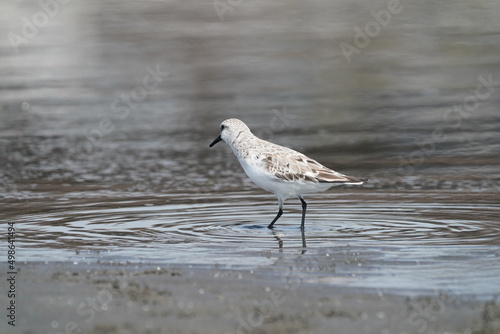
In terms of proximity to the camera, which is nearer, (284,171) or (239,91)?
(284,171)

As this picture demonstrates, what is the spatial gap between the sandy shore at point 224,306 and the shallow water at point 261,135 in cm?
48

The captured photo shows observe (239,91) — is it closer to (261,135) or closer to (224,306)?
(261,135)

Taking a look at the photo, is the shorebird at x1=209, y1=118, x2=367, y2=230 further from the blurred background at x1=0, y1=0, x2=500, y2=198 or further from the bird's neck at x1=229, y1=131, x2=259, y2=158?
the blurred background at x1=0, y1=0, x2=500, y2=198

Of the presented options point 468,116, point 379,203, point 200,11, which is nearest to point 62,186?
point 379,203

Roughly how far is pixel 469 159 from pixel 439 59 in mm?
9995

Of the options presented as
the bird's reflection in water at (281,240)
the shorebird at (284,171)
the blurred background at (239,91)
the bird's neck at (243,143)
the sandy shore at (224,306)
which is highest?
the blurred background at (239,91)

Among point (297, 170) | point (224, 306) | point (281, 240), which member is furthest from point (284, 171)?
point (224, 306)

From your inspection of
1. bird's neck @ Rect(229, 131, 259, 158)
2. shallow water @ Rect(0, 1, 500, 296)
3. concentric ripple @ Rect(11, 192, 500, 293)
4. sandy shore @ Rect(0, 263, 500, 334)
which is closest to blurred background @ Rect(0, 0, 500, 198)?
shallow water @ Rect(0, 1, 500, 296)

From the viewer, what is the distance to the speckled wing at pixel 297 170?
10594 millimetres

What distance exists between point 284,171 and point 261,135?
6.36m

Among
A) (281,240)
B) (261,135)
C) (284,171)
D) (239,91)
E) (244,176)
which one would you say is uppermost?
(239,91)

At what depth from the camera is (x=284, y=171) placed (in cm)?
1067

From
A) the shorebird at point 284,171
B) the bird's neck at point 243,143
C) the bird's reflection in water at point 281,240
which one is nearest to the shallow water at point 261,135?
the bird's reflection in water at point 281,240

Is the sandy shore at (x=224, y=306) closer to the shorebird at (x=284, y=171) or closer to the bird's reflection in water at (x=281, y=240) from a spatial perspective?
the bird's reflection in water at (x=281, y=240)
